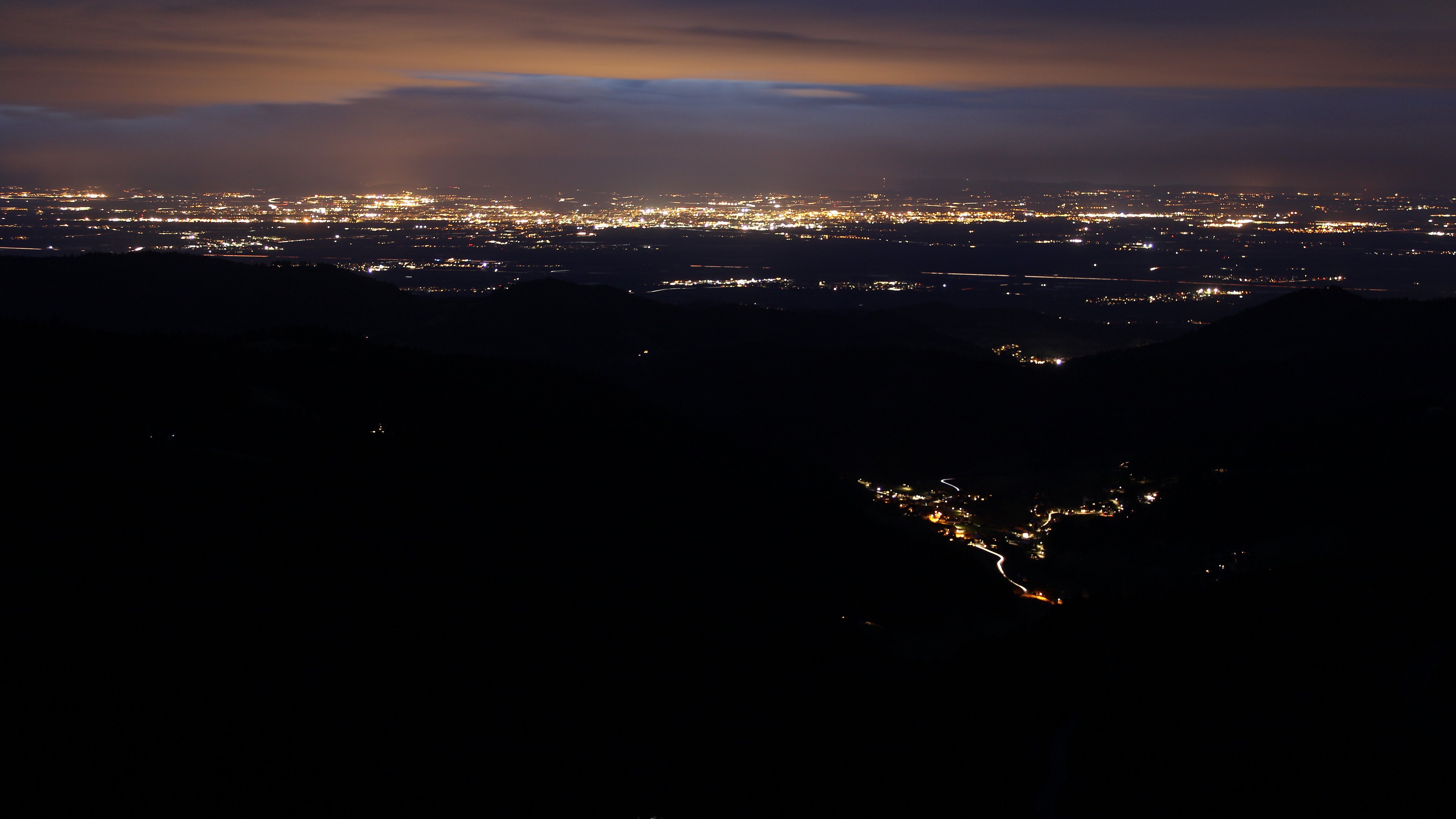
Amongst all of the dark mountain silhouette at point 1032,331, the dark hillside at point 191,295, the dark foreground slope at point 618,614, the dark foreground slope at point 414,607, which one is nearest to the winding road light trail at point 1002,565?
the dark foreground slope at point 414,607

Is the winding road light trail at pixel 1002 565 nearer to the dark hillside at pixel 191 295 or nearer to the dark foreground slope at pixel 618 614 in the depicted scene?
the dark foreground slope at pixel 618 614

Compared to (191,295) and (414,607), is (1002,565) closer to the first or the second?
(414,607)

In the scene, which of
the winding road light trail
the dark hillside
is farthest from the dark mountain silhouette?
the winding road light trail

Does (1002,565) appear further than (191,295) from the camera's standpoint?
No

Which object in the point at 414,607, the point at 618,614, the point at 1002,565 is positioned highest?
the point at 414,607

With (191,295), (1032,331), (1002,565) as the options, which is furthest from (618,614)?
(1032,331)

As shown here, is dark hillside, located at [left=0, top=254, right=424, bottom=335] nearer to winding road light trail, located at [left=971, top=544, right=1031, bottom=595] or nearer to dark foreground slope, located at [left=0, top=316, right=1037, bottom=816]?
dark foreground slope, located at [left=0, top=316, right=1037, bottom=816]
